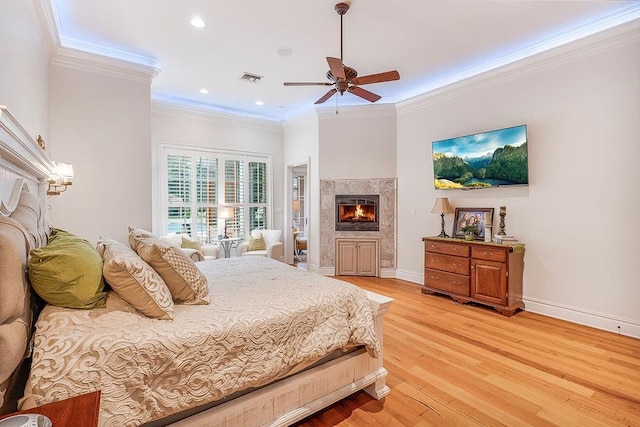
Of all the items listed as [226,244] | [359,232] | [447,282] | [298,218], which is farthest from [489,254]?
[298,218]

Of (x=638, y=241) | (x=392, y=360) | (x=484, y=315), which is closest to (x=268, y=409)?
(x=392, y=360)

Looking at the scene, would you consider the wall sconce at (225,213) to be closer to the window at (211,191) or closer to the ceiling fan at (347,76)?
the window at (211,191)

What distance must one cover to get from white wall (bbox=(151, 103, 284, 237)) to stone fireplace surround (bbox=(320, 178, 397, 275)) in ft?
4.67

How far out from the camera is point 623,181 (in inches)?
122

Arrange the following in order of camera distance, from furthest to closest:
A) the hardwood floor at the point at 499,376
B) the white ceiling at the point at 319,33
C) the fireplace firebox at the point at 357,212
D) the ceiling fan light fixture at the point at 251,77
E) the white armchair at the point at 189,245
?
the fireplace firebox at the point at 357,212 → the white armchair at the point at 189,245 → the ceiling fan light fixture at the point at 251,77 → the white ceiling at the point at 319,33 → the hardwood floor at the point at 499,376

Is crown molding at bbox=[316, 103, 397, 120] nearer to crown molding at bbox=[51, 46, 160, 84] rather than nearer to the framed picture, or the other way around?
the framed picture

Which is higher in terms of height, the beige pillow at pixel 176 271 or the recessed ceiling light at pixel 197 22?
the recessed ceiling light at pixel 197 22

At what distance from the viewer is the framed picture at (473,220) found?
4094 mm

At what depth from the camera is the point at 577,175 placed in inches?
134

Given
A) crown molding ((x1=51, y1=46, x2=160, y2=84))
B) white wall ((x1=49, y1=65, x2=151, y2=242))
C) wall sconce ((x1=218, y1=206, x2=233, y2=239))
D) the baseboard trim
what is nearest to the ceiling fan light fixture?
crown molding ((x1=51, y1=46, x2=160, y2=84))

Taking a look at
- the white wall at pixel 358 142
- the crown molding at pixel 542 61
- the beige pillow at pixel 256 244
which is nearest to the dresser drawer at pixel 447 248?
the white wall at pixel 358 142

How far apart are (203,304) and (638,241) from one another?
404cm

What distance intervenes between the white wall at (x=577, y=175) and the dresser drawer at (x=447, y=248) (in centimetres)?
65

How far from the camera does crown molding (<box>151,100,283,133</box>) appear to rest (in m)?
5.31
